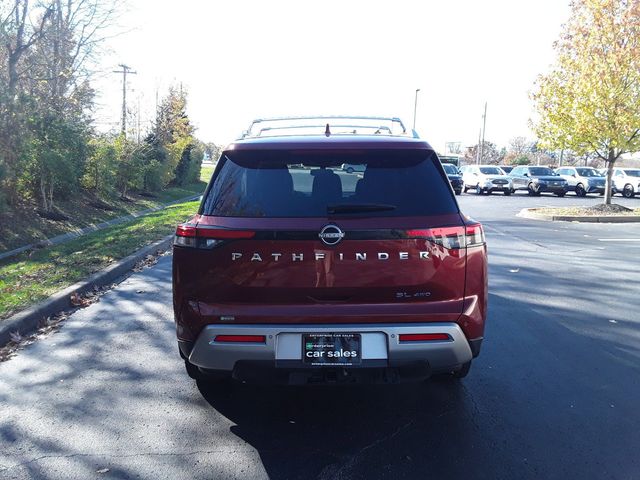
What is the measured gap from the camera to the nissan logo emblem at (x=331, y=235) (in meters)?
3.56

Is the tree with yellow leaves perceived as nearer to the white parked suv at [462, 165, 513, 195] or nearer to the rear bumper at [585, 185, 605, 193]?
the white parked suv at [462, 165, 513, 195]

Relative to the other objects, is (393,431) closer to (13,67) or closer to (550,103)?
(13,67)

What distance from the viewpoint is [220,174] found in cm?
395

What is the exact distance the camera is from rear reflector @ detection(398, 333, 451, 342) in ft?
11.8

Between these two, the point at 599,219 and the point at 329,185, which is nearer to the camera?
the point at 329,185

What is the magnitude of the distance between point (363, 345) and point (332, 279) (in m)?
0.44

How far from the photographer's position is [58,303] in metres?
6.95

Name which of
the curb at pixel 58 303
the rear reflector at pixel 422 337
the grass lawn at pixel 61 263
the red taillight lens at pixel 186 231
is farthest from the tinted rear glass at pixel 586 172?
the red taillight lens at pixel 186 231

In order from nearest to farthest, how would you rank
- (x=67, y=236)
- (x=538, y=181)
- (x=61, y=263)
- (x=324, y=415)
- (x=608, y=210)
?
(x=324, y=415)
(x=61, y=263)
(x=67, y=236)
(x=608, y=210)
(x=538, y=181)

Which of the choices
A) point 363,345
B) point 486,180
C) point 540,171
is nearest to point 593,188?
point 540,171

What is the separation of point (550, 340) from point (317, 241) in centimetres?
342

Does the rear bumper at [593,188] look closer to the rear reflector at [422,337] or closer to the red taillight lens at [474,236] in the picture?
the red taillight lens at [474,236]

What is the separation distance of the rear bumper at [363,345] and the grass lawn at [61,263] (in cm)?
374

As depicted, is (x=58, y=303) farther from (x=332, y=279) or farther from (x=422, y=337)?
(x=422, y=337)
